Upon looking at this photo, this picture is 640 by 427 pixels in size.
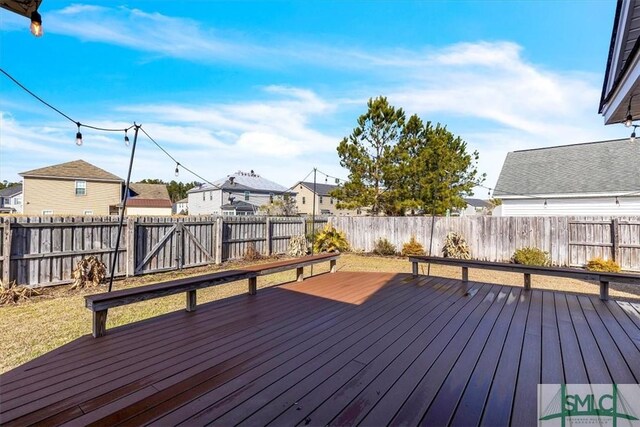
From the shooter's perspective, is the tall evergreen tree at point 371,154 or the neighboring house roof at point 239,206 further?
the neighboring house roof at point 239,206

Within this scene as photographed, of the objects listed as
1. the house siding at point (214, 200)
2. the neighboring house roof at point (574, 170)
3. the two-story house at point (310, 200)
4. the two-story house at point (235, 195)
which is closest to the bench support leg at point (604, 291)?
the neighboring house roof at point (574, 170)

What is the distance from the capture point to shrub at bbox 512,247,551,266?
862 cm

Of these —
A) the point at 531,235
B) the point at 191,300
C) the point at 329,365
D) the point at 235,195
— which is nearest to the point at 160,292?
the point at 191,300

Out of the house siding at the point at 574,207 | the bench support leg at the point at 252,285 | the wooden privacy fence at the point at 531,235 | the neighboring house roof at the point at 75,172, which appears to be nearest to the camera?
the bench support leg at the point at 252,285

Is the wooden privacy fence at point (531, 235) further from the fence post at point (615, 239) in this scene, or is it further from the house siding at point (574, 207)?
the house siding at point (574, 207)

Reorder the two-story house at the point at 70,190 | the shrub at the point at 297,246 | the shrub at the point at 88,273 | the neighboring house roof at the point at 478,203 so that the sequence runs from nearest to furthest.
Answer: the shrub at the point at 88,273, the shrub at the point at 297,246, the two-story house at the point at 70,190, the neighboring house roof at the point at 478,203

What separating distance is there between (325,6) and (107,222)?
7.60 metres

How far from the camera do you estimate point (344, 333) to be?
311 cm

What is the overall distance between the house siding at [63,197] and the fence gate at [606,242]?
83.3ft

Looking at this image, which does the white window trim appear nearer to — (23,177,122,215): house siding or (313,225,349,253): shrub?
(23,177,122,215): house siding

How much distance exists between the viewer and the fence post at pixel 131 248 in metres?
7.28

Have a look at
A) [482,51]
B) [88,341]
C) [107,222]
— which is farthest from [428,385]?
[482,51]

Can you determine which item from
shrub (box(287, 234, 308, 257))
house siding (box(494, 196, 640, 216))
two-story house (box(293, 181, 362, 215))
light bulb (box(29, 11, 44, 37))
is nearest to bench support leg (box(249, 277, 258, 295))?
light bulb (box(29, 11, 44, 37))

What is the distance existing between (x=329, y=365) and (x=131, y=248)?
22.1 ft
